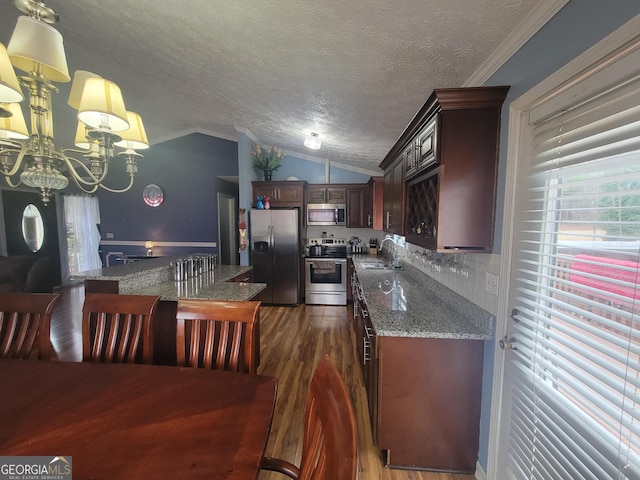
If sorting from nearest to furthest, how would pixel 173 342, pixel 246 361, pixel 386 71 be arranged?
pixel 246 361, pixel 386 71, pixel 173 342

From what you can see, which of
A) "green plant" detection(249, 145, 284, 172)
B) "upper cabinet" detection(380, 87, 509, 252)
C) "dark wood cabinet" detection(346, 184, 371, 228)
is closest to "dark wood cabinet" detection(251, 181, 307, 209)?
"green plant" detection(249, 145, 284, 172)

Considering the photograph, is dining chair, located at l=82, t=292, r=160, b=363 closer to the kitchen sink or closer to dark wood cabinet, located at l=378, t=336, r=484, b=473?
dark wood cabinet, located at l=378, t=336, r=484, b=473

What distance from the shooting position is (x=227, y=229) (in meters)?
6.03

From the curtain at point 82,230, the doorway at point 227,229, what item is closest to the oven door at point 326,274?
the doorway at point 227,229

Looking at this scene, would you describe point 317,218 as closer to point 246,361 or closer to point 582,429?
point 246,361

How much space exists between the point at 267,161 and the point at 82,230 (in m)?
4.83

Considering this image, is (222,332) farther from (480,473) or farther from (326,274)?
(326,274)

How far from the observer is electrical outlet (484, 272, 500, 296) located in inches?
55.5

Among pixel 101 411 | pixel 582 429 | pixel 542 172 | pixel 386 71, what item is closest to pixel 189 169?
pixel 386 71

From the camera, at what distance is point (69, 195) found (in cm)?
588

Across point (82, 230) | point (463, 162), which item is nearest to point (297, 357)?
point (463, 162)

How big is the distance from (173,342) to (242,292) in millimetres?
734

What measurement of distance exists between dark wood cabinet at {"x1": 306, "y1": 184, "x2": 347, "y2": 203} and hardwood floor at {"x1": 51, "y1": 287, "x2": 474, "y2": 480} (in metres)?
1.95

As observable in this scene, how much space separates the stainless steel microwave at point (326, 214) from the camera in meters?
4.73
